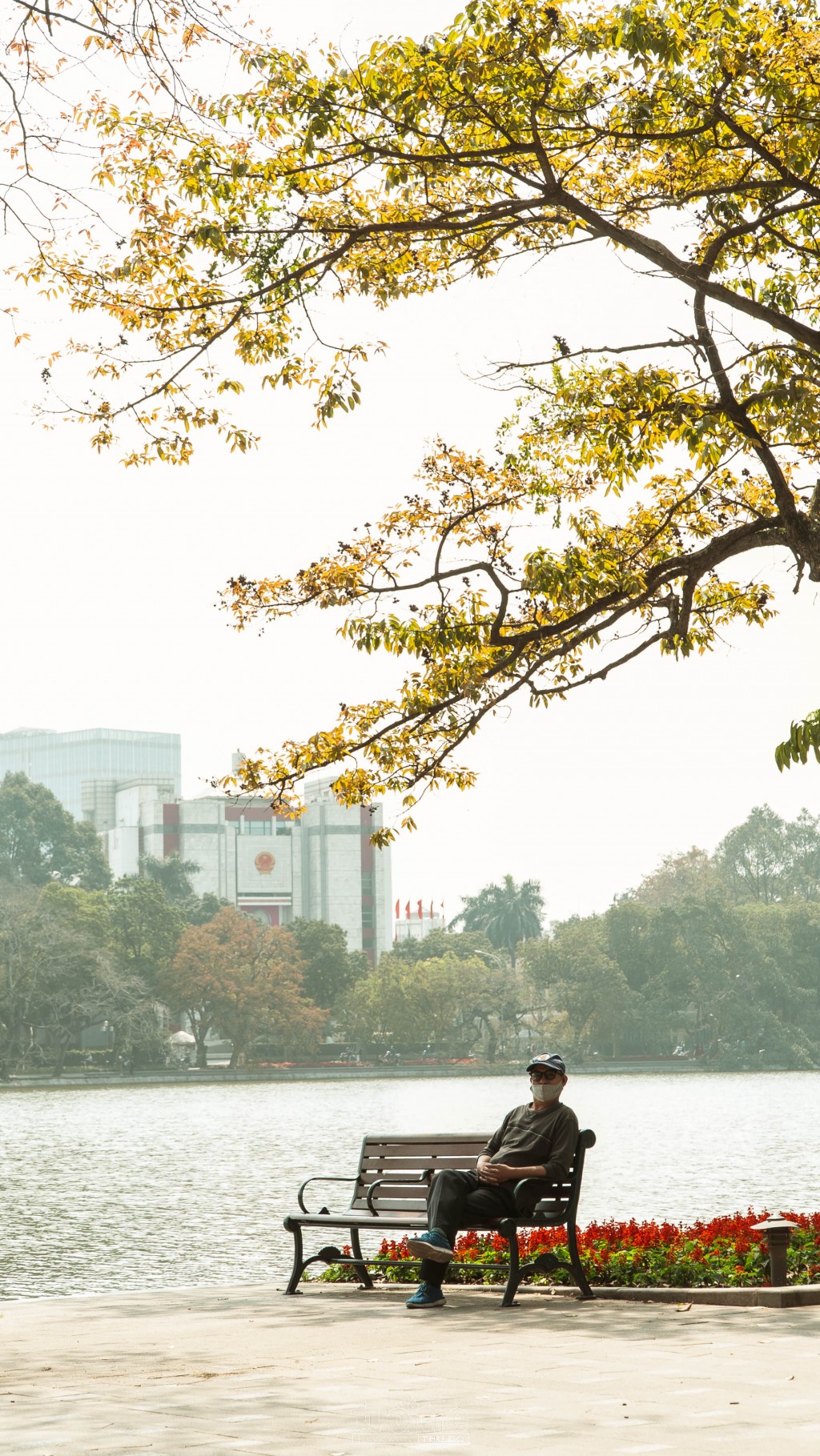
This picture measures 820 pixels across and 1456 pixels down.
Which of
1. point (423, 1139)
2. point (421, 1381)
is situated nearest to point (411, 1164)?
point (423, 1139)

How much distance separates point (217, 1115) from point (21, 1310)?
4671 cm

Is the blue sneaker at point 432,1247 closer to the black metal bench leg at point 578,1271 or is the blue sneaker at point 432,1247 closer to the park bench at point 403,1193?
the park bench at point 403,1193

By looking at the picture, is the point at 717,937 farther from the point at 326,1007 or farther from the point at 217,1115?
the point at 217,1115

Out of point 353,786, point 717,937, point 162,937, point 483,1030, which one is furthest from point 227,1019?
point 353,786

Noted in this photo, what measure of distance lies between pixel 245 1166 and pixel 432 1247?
78.5ft

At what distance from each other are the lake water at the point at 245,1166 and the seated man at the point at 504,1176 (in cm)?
607

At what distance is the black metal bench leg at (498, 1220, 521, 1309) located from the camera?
767cm

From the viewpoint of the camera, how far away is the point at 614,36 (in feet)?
27.9

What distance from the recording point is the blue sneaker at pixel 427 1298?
305 inches

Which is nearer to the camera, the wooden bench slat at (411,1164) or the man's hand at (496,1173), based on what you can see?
the man's hand at (496,1173)

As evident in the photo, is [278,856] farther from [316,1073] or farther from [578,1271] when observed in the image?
[578,1271]

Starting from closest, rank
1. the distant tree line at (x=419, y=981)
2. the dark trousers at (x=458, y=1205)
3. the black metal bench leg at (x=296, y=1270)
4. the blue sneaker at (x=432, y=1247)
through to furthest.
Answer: the blue sneaker at (x=432, y=1247)
the dark trousers at (x=458, y=1205)
the black metal bench leg at (x=296, y=1270)
the distant tree line at (x=419, y=981)

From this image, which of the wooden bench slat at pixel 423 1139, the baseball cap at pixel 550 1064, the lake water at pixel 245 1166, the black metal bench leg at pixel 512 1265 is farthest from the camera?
the lake water at pixel 245 1166

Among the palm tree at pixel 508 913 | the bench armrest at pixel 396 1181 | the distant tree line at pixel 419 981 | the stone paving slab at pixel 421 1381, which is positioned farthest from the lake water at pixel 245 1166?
the palm tree at pixel 508 913
